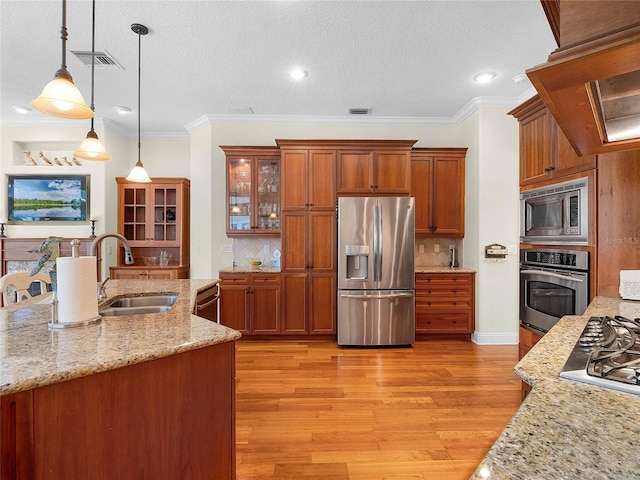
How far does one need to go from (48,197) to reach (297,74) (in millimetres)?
4062

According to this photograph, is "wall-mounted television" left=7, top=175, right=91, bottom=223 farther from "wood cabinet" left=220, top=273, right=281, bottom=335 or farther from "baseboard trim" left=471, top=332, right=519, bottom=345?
"baseboard trim" left=471, top=332, right=519, bottom=345

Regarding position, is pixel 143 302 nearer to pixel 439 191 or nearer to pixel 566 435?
pixel 566 435

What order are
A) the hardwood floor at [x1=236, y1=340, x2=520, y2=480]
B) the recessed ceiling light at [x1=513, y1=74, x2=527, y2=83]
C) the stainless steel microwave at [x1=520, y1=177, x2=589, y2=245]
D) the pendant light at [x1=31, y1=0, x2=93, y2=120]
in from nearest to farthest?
the pendant light at [x1=31, y1=0, x2=93, y2=120]
the hardwood floor at [x1=236, y1=340, x2=520, y2=480]
the stainless steel microwave at [x1=520, y1=177, x2=589, y2=245]
the recessed ceiling light at [x1=513, y1=74, x2=527, y2=83]

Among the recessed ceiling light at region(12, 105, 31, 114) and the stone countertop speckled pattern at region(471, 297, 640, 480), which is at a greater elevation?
the recessed ceiling light at region(12, 105, 31, 114)

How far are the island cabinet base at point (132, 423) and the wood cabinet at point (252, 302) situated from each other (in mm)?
2612

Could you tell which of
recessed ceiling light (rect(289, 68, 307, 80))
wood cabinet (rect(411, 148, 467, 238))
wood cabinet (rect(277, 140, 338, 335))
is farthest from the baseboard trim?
recessed ceiling light (rect(289, 68, 307, 80))

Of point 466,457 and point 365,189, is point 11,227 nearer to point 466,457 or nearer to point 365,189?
point 365,189

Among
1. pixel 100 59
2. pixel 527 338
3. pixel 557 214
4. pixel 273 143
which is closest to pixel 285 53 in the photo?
pixel 273 143

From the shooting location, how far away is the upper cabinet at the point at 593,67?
0.77 m

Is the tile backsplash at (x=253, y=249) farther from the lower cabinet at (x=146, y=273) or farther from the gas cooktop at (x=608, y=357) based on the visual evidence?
the gas cooktop at (x=608, y=357)

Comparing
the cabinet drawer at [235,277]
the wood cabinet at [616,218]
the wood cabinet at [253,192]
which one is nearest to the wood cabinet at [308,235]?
the wood cabinet at [253,192]

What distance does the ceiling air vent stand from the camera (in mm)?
2987

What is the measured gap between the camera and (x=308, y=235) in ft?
13.1

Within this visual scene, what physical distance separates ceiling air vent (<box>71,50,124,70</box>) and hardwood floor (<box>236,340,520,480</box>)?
10.5 ft
